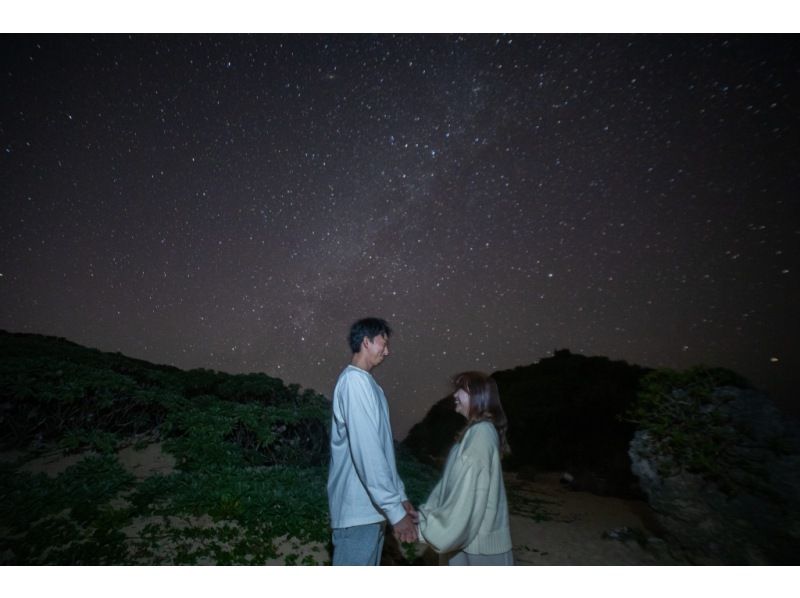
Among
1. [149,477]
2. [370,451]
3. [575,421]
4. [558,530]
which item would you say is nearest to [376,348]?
[370,451]

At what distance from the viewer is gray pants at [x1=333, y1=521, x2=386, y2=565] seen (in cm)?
252

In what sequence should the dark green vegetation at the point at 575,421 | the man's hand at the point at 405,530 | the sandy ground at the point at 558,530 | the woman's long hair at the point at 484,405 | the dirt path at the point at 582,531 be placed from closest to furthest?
the man's hand at the point at 405,530, the woman's long hair at the point at 484,405, the sandy ground at the point at 558,530, the dirt path at the point at 582,531, the dark green vegetation at the point at 575,421

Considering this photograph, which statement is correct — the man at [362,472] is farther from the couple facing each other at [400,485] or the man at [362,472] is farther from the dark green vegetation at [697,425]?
the dark green vegetation at [697,425]

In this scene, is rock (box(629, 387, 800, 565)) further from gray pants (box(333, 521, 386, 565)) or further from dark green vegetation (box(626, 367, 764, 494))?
gray pants (box(333, 521, 386, 565))

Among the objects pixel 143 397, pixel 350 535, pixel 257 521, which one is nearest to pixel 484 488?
pixel 350 535

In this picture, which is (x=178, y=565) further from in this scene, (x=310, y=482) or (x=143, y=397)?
(x=143, y=397)

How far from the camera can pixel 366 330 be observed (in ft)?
9.32

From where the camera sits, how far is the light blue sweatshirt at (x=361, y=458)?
7.82ft

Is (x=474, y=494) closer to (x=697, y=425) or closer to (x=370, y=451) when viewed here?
(x=370, y=451)

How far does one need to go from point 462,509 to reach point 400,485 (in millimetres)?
477

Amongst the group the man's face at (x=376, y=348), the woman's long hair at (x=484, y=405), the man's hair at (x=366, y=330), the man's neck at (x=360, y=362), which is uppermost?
the man's hair at (x=366, y=330)

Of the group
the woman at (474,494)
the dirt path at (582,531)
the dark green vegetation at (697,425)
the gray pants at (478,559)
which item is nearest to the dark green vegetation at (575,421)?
the dirt path at (582,531)

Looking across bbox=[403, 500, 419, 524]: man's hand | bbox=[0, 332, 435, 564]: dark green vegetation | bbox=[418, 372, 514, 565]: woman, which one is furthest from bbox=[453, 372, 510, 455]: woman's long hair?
bbox=[0, 332, 435, 564]: dark green vegetation

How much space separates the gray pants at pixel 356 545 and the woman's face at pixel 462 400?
95cm
